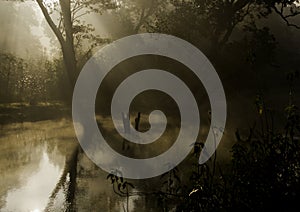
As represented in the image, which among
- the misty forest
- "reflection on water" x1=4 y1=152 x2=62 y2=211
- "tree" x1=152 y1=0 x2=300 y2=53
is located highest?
"tree" x1=152 y1=0 x2=300 y2=53

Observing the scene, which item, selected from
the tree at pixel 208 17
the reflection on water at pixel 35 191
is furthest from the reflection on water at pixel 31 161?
the tree at pixel 208 17

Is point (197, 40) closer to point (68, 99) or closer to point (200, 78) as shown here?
point (200, 78)

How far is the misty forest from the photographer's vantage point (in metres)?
4.23

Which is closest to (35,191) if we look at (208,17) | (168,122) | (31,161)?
(31,161)

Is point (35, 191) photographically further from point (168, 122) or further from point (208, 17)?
point (208, 17)

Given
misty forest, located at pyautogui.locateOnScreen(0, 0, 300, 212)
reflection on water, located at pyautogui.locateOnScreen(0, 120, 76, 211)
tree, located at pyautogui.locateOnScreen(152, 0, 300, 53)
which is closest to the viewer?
misty forest, located at pyautogui.locateOnScreen(0, 0, 300, 212)

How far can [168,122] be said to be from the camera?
16.4 meters

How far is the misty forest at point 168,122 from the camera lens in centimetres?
423

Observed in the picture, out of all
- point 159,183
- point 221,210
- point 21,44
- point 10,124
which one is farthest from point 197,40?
point 21,44

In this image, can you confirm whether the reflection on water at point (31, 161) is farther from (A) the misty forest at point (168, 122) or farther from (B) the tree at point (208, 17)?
(B) the tree at point (208, 17)

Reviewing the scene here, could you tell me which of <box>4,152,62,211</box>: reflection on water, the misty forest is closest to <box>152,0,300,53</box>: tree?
the misty forest

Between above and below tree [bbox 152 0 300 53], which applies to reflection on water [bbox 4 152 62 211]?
below

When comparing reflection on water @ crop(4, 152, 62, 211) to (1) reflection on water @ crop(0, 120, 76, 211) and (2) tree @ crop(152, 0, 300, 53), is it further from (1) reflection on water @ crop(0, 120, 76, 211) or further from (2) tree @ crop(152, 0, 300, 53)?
(2) tree @ crop(152, 0, 300, 53)

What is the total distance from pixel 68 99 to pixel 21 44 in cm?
2805
